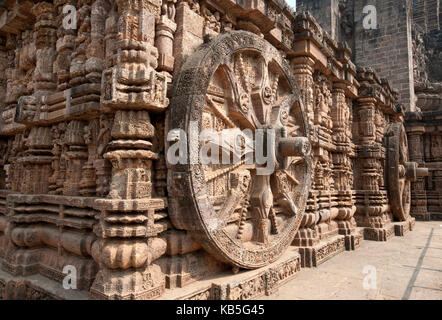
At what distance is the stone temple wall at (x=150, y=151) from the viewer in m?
2.81

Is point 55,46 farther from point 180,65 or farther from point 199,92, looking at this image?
point 199,92

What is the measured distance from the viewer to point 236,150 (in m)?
3.71

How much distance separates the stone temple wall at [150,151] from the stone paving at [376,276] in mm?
280

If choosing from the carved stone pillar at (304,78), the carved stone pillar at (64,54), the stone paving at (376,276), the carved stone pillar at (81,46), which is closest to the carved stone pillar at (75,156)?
the carved stone pillar at (81,46)

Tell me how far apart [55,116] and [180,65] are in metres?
1.65

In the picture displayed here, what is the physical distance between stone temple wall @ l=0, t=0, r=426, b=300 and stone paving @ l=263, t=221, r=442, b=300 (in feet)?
0.92

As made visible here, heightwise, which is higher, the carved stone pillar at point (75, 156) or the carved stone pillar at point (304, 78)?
the carved stone pillar at point (304, 78)

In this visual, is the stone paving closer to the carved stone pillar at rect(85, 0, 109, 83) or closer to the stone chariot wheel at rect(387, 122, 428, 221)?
the stone chariot wheel at rect(387, 122, 428, 221)

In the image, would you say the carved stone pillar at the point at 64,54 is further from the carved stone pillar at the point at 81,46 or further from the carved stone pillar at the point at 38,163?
the carved stone pillar at the point at 38,163

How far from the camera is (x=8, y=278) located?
11.0ft

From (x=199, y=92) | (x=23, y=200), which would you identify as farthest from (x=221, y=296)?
(x=23, y=200)

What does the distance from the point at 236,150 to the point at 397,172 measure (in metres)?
6.68

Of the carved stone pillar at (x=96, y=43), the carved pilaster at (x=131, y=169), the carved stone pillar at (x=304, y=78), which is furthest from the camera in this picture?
the carved stone pillar at (x=304, y=78)
